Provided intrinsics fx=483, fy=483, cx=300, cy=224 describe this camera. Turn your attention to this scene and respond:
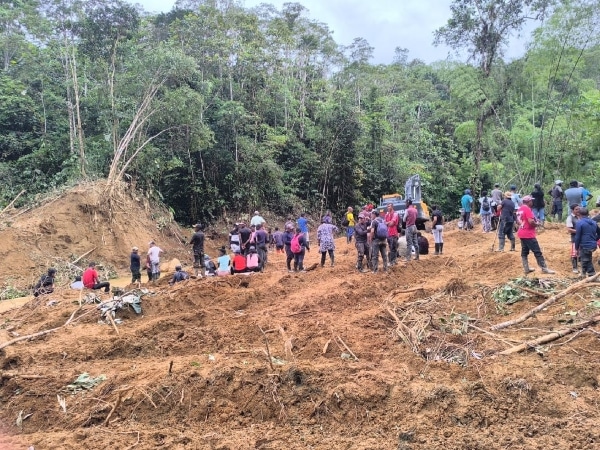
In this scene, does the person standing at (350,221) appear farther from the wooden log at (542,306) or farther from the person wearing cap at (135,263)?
the wooden log at (542,306)

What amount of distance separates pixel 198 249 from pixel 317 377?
9.28m

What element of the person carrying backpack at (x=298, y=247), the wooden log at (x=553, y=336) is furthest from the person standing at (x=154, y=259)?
the wooden log at (x=553, y=336)

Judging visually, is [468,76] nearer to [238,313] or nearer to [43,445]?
[238,313]

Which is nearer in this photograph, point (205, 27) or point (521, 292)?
point (521, 292)

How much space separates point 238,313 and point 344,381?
169 inches

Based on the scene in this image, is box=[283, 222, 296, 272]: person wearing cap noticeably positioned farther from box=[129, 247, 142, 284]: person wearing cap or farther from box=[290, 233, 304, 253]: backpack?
box=[129, 247, 142, 284]: person wearing cap

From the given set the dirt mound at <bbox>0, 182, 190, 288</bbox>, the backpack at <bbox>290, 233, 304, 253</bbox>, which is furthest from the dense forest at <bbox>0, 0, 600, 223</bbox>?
the backpack at <bbox>290, 233, 304, 253</bbox>

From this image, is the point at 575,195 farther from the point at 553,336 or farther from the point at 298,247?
the point at 553,336

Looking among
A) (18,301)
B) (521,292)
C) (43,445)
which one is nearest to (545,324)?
(521,292)

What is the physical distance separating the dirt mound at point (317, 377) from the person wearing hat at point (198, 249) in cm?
441

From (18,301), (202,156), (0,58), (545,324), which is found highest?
(0,58)

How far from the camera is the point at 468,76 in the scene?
77.8ft

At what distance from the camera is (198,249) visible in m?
14.2

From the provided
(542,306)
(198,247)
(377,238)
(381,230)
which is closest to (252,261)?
(198,247)
